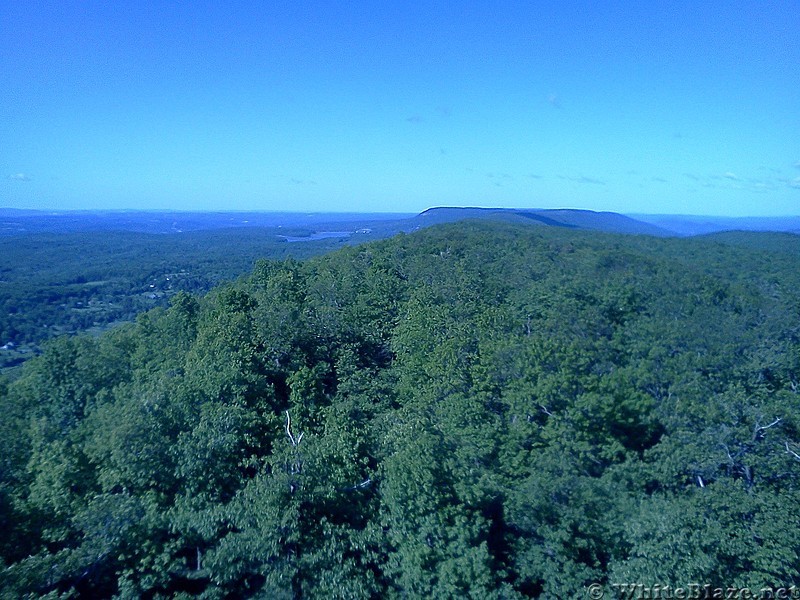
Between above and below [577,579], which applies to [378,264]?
above

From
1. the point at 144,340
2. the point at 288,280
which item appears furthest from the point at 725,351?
the point at 144,340

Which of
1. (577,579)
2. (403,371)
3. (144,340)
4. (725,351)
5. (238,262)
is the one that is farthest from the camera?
(238,262)

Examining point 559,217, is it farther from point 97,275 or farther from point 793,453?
point 793,453

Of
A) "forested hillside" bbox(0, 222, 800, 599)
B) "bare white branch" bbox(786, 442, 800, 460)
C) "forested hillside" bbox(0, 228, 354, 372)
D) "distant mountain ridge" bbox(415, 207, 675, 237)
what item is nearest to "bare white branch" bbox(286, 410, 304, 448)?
"forested hillside" bbox(0, 222, 800, 599)

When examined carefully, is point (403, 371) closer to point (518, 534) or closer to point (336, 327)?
point (336, 327)

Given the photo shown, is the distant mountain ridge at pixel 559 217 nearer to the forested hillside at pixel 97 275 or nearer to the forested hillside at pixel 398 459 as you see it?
the forested hillside at pixel 97 275

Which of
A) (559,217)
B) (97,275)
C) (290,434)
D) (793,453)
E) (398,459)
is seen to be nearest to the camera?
(398,459)

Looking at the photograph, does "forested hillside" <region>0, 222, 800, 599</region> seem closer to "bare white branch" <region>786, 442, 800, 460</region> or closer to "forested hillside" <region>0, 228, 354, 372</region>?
"bare white branch" <region>786, 442, 800, 460</region>

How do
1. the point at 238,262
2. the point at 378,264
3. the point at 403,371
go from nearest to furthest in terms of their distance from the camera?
the point at 403,371
the point at 378,264
the point at 238,262

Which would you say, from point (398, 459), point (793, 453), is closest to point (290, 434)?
point (398, 459)
